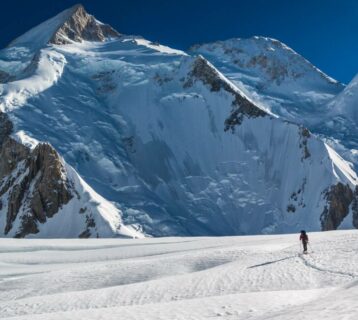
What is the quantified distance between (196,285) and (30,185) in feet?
282

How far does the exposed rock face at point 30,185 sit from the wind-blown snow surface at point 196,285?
2218 inches

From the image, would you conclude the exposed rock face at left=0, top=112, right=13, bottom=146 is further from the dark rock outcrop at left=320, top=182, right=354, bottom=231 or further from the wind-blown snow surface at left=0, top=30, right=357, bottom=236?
the dark rock outcrop at left=320, top=182, right=354, bottom=231

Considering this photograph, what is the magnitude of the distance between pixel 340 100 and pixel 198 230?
105 m

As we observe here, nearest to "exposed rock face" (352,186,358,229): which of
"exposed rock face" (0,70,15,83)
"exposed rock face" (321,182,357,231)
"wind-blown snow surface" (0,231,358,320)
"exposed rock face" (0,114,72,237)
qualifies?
"exposed rock face" (321,182,357,231)

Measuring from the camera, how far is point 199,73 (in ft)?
492

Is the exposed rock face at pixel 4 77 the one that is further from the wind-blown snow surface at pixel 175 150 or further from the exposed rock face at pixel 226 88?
the exposed rock face at pixel 226 88

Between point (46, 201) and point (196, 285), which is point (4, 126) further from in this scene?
point (196, 285)

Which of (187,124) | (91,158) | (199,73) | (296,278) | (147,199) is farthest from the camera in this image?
(199,73)

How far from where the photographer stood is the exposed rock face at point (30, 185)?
330 feet

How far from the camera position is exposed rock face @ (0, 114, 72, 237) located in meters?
100

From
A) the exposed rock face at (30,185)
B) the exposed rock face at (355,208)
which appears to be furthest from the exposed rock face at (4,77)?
the exposed rock face at (355,208)

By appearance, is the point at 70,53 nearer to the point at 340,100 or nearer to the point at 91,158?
the point at 91,158

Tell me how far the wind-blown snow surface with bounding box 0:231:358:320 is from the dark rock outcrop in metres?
64.4

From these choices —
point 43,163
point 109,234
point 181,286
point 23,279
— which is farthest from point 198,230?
point 181,286
